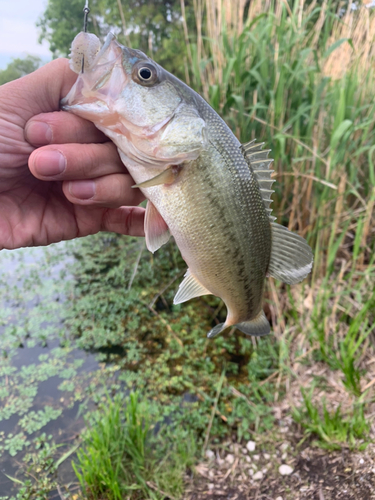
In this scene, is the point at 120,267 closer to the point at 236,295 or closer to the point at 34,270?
the point at 34,270

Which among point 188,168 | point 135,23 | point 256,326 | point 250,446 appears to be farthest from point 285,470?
point 135,23

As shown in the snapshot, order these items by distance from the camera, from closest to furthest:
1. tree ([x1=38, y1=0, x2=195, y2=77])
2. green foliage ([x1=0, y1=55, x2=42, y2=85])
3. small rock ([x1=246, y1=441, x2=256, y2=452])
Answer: small rock ([x1=246, y1=441, x2=256, y2=452]) < green foliage ([x1=0, y1=55, x2=42, y2=85]) < tree ([x1=38, y1=0, x2=195, y2=77])

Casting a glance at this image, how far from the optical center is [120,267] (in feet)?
16.3

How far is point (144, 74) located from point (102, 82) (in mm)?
153

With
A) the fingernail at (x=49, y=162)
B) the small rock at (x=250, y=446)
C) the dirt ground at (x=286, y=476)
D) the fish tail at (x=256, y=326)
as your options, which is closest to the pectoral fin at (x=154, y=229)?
the fingernail at (x=49, y=162)

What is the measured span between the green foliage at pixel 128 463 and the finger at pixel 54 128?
184 cm

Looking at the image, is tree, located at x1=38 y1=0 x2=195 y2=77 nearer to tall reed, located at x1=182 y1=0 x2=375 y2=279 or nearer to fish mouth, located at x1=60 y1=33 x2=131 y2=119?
tall reed, located at x1=182 y1=0 x2=375 y2=279

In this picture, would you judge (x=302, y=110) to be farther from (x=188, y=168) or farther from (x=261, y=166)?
(x=188, y=168)

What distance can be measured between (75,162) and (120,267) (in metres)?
3.84

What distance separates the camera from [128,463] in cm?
231

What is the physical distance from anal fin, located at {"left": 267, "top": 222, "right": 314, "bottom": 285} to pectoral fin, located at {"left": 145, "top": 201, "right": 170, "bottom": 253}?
447 millimetres

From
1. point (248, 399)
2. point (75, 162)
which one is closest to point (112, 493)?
point (248, 399)

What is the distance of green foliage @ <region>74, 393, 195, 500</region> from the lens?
2.10m

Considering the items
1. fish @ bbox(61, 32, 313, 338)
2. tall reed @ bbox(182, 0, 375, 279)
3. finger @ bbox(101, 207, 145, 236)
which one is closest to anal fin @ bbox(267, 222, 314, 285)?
fish @ bbox(61, 32, 313, 338)
